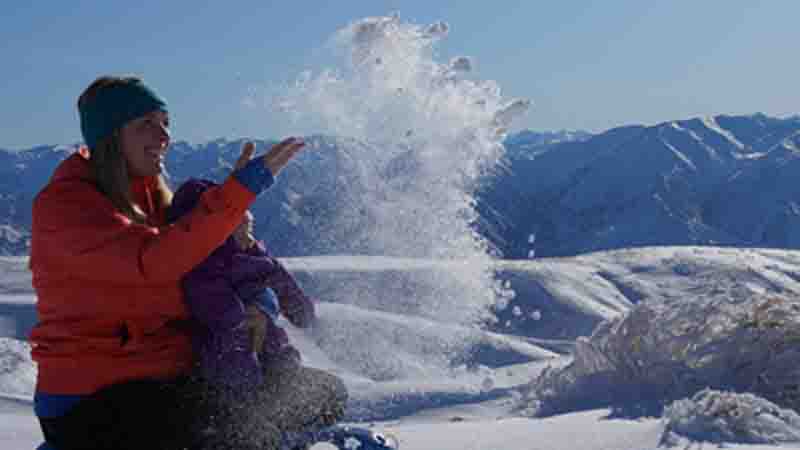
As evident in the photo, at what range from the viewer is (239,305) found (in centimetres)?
202

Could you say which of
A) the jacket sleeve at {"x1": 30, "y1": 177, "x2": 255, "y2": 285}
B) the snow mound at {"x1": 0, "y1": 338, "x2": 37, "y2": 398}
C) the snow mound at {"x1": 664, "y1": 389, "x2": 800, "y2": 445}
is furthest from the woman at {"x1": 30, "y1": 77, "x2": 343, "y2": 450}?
the snow mound at {"x1": 0, "y1": 338, "x2": 37, "y2": 398}

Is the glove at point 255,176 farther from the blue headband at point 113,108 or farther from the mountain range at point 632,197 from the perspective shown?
the mountain range at point 632,197

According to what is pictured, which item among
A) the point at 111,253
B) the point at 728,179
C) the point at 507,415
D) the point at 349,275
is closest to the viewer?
the point at 111,253

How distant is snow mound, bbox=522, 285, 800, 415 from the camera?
3609 mm

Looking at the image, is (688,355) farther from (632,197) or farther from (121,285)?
(632,197)

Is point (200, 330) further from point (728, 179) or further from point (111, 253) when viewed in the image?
point (728, 179)

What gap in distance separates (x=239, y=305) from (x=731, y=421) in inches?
62.0

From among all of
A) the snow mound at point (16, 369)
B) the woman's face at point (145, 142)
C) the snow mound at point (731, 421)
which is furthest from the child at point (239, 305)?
the snow mound at point (16, 369)

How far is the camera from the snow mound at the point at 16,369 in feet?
20.1

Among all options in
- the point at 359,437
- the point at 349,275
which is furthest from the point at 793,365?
the point at 349,275

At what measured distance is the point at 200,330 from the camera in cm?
203

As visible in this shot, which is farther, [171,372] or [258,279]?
[258,279]

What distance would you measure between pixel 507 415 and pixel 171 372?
295 centimetres

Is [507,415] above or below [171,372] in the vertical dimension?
below
